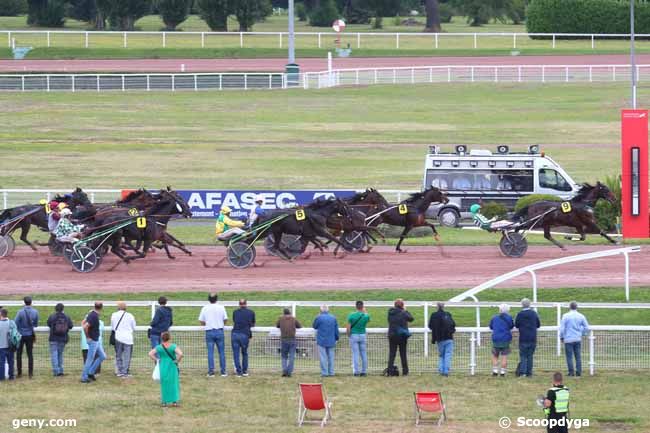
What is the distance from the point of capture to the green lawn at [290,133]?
38719 mm

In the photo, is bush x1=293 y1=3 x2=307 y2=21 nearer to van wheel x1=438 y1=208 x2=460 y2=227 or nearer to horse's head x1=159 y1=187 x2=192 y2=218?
van wheel x1=438 y1=208 x2=460 y2=227

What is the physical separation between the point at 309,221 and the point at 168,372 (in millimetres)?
9012

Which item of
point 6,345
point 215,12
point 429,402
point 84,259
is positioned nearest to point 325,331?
point 429,402

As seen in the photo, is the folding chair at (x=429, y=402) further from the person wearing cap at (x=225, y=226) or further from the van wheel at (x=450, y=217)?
the van wheel at (x=450, y=217)

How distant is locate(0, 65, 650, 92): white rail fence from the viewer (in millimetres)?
55344

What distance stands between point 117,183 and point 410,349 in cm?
2067

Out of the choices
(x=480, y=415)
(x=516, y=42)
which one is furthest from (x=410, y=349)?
(x=516, y=42)

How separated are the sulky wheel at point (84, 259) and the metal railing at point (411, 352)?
17.7 feet

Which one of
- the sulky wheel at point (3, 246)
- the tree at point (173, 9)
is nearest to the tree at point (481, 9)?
the tree at point (173, 9)

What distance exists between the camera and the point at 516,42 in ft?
233

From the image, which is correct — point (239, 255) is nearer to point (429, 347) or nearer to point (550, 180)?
point (429, 347)

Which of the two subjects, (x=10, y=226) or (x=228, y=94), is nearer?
(x=10, y=226)

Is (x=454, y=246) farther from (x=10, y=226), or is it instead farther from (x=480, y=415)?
(x=480, y=415)

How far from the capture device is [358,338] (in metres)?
17.1
